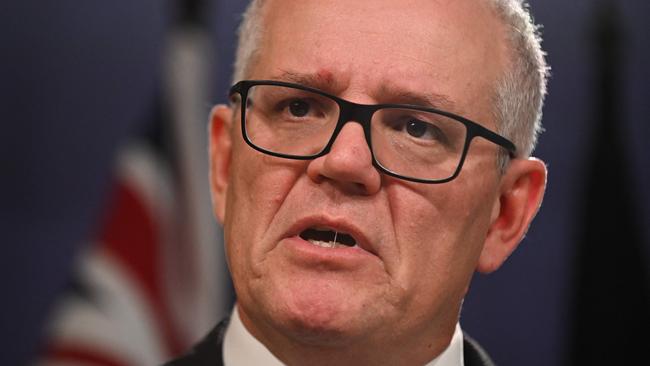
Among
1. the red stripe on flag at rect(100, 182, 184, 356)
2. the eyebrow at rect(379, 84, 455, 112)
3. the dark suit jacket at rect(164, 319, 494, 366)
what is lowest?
the red stripe on flag at rect(100, 182, 184, 356)

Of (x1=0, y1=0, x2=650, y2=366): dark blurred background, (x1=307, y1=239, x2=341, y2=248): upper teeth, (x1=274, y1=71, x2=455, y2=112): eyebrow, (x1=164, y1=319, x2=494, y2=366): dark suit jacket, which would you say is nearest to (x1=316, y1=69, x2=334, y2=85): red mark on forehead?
(x1=274, y1=71, x2=455, y2=112): eyebrow

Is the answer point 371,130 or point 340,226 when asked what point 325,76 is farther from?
point 340,226

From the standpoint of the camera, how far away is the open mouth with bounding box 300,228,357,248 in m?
1.29

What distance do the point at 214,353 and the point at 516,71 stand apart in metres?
0.65

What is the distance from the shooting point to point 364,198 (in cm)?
130

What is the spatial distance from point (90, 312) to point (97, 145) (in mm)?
523

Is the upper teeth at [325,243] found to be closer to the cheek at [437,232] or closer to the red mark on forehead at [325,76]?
the cheek at [437,232]

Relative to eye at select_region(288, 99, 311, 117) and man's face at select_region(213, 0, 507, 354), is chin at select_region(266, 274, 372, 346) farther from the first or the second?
eye at select_region(288, 99, 311, 117)

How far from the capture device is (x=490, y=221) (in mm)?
1498

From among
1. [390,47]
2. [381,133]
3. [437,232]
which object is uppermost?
[390,47]

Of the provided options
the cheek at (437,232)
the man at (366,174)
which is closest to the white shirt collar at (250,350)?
the man at (366,174)

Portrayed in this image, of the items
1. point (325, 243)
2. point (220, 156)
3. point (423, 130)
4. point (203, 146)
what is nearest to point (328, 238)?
point (325, 243)

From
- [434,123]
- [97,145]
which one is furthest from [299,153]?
[97,145]

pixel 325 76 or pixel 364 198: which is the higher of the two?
pixel 325 76
